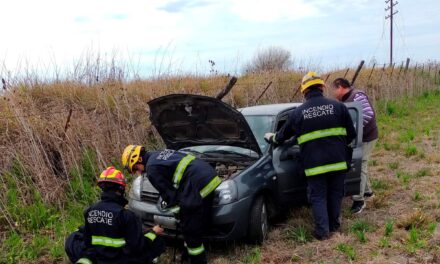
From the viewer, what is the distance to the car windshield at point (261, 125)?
516 cm

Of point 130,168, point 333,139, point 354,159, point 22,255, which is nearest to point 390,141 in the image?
point 354,159

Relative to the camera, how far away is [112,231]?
375 cm

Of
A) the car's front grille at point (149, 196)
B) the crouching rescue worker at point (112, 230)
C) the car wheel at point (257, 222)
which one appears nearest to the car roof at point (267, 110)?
the car wheel at point (257, 222)

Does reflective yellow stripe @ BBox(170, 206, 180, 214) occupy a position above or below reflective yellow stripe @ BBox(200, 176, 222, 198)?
below

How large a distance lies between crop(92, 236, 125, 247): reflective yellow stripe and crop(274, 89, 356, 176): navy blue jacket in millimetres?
2202

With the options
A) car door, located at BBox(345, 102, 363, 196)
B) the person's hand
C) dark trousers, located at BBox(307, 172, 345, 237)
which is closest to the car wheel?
dark trousers, located at BBox(307, 172, 345, 237)

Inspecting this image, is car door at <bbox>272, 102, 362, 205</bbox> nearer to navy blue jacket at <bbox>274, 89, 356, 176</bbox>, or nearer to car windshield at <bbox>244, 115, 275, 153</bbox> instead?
car windshield at <bbox>244, 115, 275, 153</bbox>

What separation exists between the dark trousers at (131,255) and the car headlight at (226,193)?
28.4 inches

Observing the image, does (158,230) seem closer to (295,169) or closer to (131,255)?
(131,255)

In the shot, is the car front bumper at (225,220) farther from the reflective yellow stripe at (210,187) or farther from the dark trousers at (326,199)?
the dark trousers at (326,199)

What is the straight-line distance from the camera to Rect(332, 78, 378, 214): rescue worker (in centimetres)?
557

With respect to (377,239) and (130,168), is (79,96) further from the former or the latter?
(377,239)

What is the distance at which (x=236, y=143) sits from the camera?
5051 mm

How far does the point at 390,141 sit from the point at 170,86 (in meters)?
5.48
